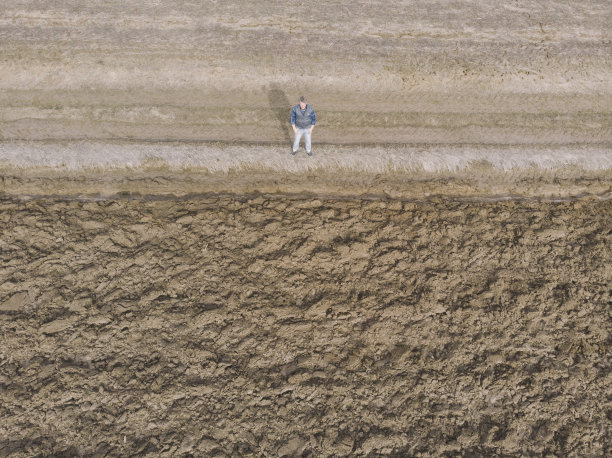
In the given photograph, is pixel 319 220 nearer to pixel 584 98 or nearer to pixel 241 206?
pixel 241 206

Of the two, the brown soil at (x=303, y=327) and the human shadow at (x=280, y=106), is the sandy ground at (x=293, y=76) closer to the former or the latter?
the human shadow at (x=280, y=106)

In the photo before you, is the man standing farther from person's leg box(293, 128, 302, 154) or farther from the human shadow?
the human shadow

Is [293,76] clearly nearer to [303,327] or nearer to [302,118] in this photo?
[302,118]

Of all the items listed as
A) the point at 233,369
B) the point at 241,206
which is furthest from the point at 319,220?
the point at 233,369

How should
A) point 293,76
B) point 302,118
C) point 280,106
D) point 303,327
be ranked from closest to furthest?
point 303,327
point 302,118
point 280,106
point 293,76

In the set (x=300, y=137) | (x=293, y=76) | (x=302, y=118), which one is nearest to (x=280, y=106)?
(x=293, y=76)

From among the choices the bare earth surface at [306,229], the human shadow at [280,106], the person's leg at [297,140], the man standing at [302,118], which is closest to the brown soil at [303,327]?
the bare earth surface at [306,229]
